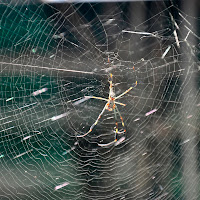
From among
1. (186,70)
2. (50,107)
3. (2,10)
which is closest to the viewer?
(2,10)

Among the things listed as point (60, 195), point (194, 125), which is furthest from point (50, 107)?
point (194, 125)

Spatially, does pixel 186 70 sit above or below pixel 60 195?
above

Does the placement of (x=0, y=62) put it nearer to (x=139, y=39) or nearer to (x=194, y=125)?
(x=139, y=39)

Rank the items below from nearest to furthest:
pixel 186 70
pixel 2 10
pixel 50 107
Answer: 1. pixel 2 10
2. pixel 50 107
3. pixel 186 70

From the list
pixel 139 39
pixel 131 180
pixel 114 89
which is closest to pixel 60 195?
pixel 131 180

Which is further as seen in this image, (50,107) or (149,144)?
(149,144)

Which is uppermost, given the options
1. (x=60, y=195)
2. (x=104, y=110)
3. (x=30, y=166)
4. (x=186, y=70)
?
(x=186, y=70)

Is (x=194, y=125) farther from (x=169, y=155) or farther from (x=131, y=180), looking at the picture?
(x=131, y=180)
